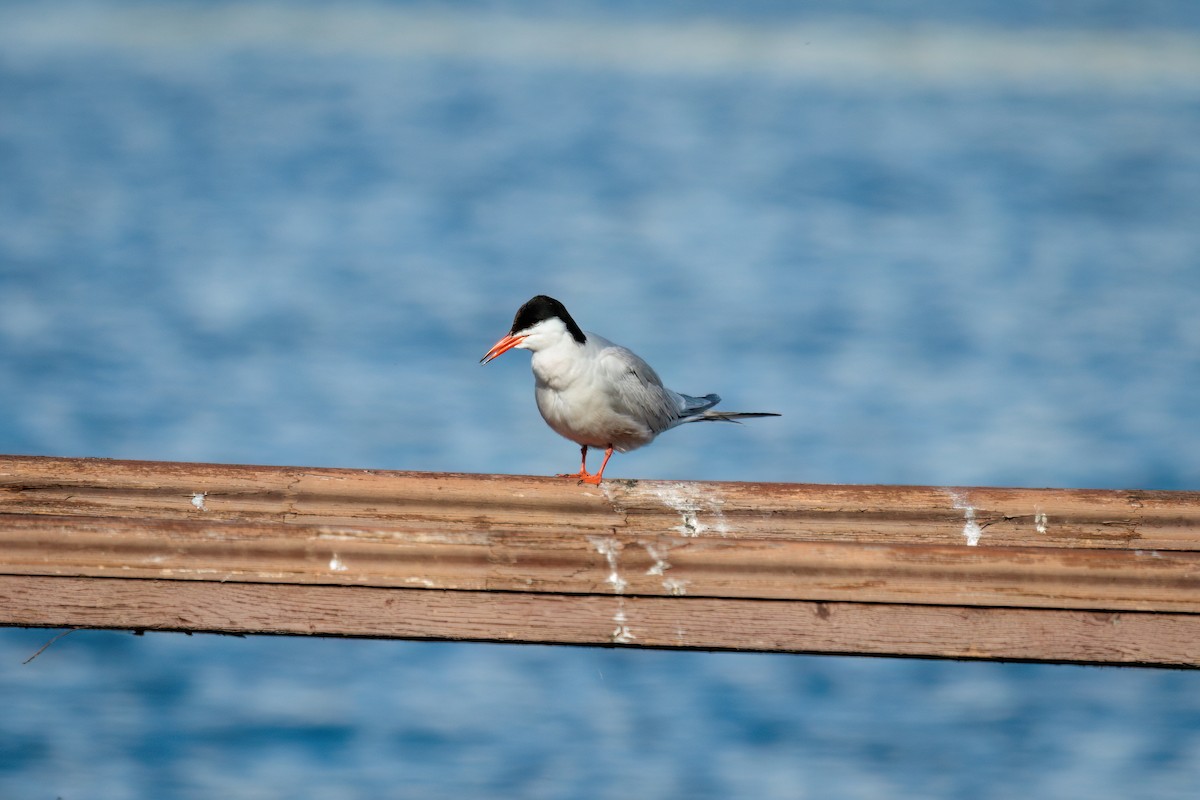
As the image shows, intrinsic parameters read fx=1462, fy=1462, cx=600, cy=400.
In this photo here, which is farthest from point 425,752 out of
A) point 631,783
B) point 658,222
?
point 658,222

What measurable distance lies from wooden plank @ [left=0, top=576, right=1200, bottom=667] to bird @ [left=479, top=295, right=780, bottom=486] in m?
1.52

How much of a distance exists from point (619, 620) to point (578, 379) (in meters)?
1.72

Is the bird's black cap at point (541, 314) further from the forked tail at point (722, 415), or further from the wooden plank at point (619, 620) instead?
the wooden plank at point (619, 620)

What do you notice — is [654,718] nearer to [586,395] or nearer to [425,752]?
[425,752]

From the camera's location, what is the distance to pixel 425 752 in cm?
A: 777

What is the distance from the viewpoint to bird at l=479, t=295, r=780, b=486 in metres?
4.79

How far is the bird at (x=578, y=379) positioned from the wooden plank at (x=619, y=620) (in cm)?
152

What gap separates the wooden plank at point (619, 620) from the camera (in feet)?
10.2

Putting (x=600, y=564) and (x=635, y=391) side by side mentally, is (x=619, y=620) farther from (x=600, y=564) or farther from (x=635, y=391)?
(x=635, y=391)

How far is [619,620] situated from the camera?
10.4 ft

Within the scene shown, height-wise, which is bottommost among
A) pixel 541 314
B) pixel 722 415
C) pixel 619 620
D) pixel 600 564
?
pixel 619 620

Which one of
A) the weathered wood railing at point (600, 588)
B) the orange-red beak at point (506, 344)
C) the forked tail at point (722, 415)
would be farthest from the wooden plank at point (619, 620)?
the forked tail at point (722, 415)

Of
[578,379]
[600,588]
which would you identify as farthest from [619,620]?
[578,379]

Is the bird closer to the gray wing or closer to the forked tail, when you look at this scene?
the gray wing
